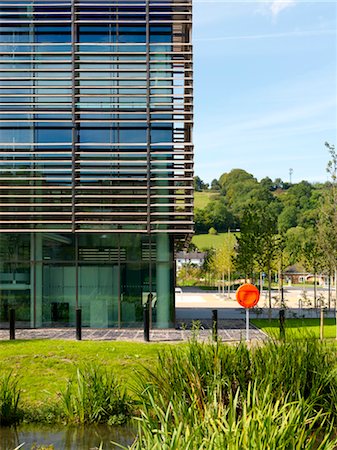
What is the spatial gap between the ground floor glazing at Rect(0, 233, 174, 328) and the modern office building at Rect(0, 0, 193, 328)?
3cm

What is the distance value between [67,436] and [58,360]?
4501mm

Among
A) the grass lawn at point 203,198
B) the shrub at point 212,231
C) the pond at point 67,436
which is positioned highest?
the grass lawn at point 203,198

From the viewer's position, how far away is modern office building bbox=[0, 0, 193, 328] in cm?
2231

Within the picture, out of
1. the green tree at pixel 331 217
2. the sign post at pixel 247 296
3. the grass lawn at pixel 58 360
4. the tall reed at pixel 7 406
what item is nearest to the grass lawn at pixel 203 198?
the green tree at pixel 331 217

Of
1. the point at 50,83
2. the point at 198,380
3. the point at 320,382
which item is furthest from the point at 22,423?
the point at 50,83

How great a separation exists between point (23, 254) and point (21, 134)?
4.14m

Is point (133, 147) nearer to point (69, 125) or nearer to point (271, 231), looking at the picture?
point (69, 125)

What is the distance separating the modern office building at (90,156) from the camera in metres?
22.3

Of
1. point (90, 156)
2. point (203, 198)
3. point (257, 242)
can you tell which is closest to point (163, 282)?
point (90, 156)

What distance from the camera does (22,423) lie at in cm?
1112

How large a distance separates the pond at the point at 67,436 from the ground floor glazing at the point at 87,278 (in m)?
11.6

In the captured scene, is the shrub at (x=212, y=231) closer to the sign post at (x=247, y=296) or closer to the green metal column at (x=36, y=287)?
the green metal column at (x=36, y=287)

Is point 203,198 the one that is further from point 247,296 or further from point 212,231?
point 247,296

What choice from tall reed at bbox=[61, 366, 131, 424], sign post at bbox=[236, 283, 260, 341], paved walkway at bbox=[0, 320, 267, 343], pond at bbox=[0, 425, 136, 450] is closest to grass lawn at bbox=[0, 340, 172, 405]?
pond at bbox=[0, 425, 136, 450]
